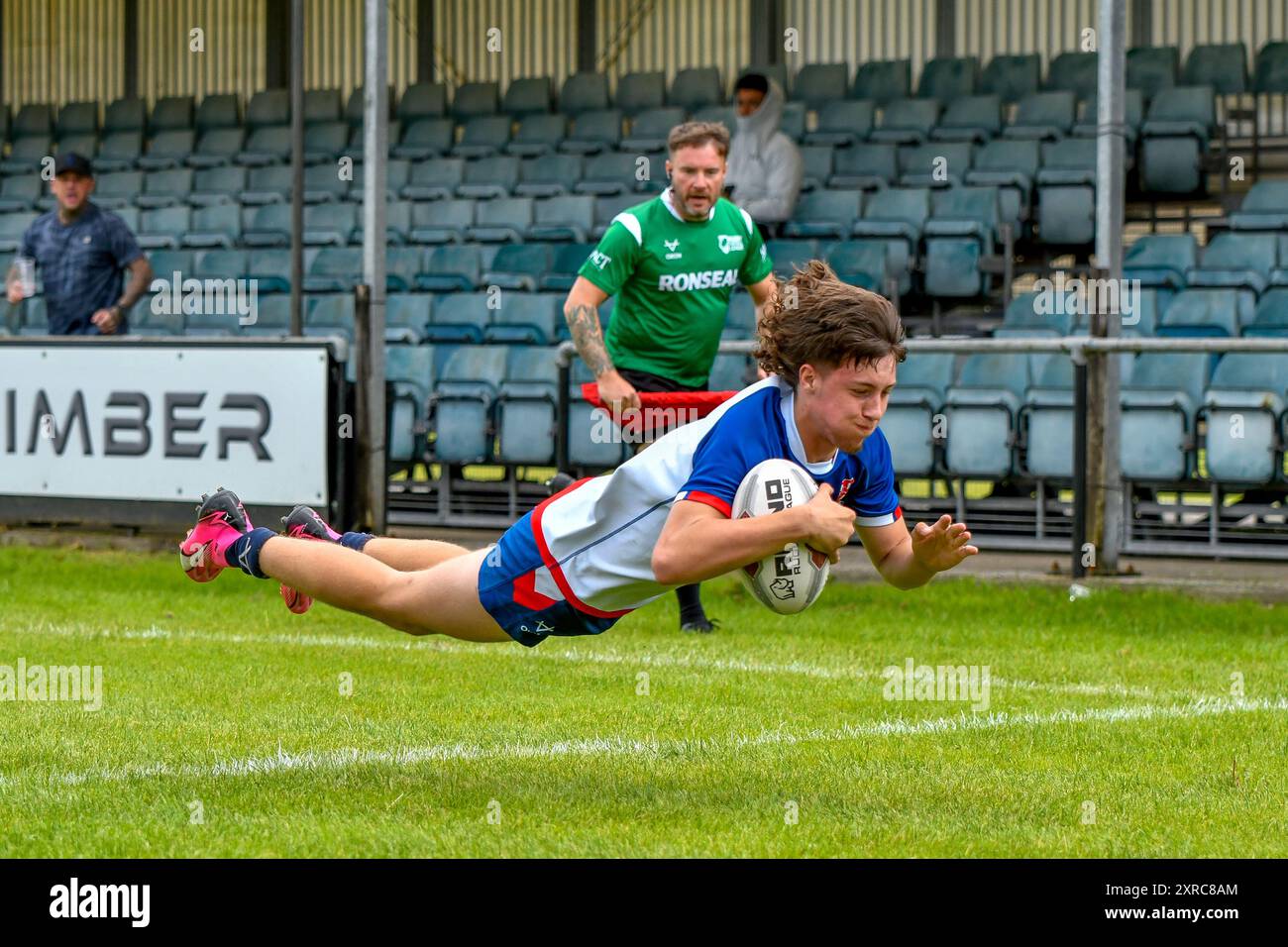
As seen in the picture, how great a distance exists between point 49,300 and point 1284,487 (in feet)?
27.6

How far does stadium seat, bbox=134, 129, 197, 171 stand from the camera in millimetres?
22656

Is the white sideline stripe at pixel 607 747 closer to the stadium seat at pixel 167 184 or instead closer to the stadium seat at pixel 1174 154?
the stadium seat at pixel 1174 154

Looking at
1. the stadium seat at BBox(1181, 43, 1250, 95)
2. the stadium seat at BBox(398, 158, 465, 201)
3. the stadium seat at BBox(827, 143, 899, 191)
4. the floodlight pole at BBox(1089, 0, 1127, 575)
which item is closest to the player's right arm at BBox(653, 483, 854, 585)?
the floodlight pole at BBox(1089, 0, 1127, 575)

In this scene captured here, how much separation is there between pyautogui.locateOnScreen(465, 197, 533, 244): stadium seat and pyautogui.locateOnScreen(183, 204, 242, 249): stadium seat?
8.83 feet

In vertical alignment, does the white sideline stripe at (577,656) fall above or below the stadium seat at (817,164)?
below

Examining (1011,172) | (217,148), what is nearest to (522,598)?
(1011,172)

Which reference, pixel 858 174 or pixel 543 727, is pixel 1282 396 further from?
pixel 858 174

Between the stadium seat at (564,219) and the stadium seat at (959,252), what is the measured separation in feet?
11.2

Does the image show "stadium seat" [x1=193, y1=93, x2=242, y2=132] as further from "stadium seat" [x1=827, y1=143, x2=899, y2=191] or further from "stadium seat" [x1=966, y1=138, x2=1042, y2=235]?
"stadium seat" [x1=966, y1=138, x2=1042, y2=235]

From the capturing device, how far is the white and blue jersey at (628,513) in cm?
520

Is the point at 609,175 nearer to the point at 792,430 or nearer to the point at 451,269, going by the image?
the point at 451,269

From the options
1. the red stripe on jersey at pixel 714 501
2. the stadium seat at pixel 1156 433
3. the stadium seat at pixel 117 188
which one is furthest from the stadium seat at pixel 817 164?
the red stripe on jersey at pixel 714 501

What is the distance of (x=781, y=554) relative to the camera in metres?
5.19

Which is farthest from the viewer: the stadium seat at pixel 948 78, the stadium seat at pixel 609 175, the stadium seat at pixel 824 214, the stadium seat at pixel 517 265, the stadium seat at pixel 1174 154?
the stadium seat at pixel 948 78
